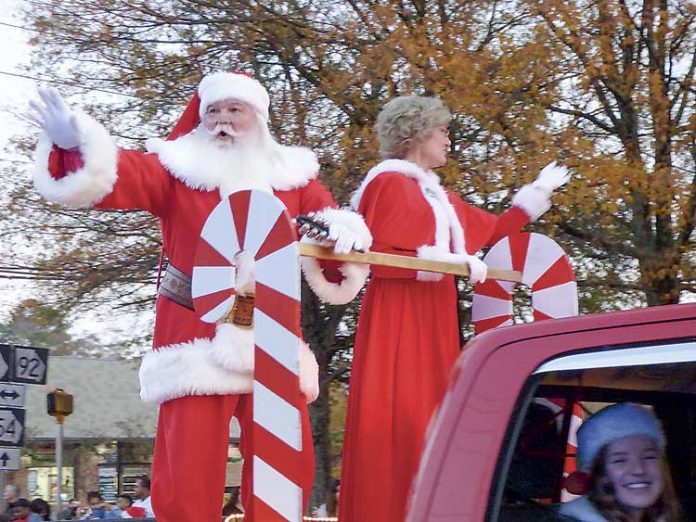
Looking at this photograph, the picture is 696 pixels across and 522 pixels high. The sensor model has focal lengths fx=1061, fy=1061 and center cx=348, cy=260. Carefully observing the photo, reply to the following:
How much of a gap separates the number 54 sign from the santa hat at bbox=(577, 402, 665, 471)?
7301 millimetres

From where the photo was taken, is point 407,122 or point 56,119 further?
point 407,122

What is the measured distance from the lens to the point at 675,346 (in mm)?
1530

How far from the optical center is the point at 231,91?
3.28m

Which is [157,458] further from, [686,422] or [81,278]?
[81,278]

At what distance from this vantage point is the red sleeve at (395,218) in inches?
130

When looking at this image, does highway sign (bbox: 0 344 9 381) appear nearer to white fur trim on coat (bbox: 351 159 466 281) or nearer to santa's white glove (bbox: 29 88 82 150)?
white fur trim on coat (bbox: 351 159 466 281)

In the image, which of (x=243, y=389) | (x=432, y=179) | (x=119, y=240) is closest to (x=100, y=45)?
(x=119, y=240)

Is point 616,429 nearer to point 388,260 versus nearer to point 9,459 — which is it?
point 388,260

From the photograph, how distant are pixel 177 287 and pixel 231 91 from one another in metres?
0.65

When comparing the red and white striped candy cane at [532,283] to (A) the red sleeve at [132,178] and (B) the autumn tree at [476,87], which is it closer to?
(A) the red sleeve at [132,178]

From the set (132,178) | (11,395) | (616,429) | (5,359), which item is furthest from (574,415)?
(5,359)

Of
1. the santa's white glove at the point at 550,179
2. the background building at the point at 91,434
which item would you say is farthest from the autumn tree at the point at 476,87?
the background building at the point at 91,434

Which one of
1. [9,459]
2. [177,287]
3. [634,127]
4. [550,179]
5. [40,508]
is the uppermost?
[634,127]

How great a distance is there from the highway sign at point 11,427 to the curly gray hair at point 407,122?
5519mm
